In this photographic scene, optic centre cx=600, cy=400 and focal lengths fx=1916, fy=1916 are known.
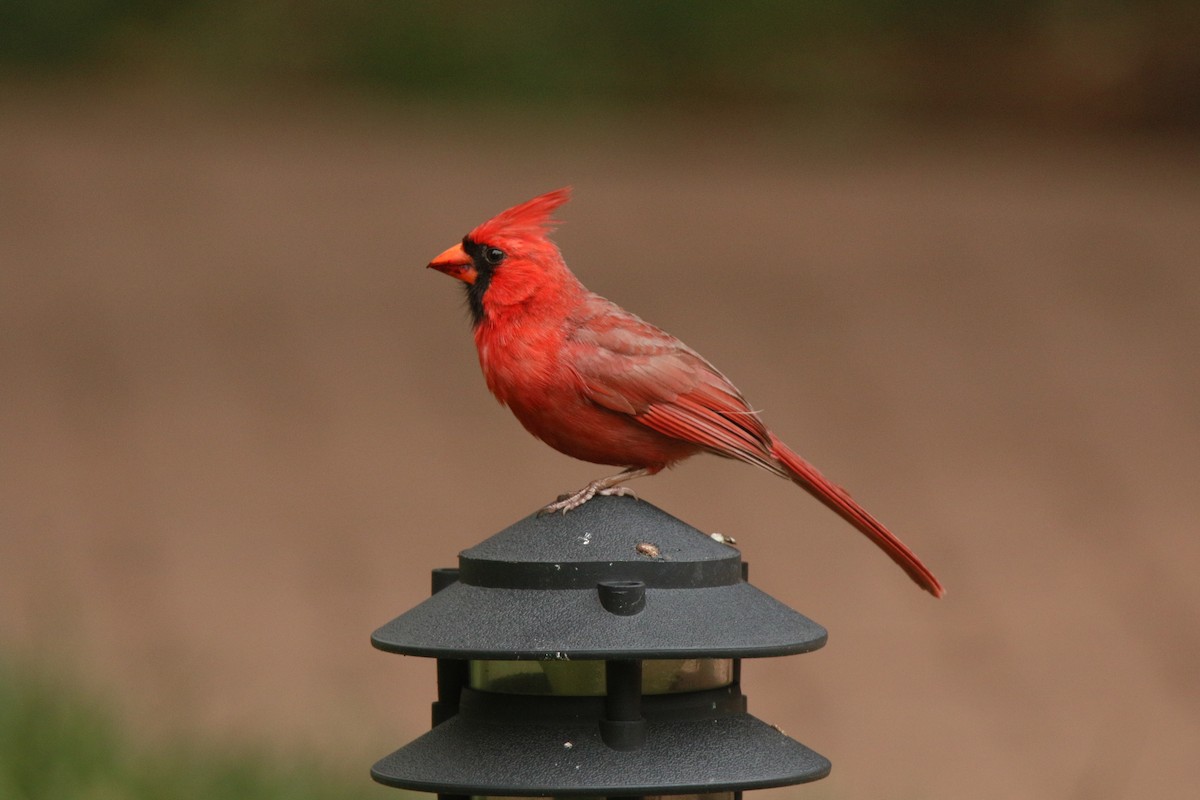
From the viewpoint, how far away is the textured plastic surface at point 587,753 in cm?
188

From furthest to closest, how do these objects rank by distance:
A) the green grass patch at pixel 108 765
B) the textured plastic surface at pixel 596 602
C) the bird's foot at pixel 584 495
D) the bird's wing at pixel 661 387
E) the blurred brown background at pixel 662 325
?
the blurred brown background at pixel 662 325, the green grass patch at pixel 108 765, the bird's wing at pixel 661 387, the bird's foot at pixel 584 495, the textured plastic surface at pixel 596 602

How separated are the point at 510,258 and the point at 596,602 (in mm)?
689

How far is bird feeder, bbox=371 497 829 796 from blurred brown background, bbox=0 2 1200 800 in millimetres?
2275

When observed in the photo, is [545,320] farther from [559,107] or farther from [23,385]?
[559,107]

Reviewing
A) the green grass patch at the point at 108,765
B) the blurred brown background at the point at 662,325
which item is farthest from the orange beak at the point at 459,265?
the blurred brown background at the point at 662,325

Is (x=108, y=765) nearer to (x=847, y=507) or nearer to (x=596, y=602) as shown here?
(x=847, y=507)

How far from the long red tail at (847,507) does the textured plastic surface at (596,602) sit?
18.2 inches

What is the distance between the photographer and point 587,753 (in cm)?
191

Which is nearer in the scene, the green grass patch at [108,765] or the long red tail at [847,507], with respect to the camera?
the long red tail at [847,507]

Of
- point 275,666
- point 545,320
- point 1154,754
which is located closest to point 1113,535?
point 1154,754

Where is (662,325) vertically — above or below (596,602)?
above

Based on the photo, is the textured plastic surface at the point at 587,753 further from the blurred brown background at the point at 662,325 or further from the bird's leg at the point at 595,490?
the blurred brown background at the point at 662,325

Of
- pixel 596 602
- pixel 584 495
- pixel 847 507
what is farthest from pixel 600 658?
pixel 847 507

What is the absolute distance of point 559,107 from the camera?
9141mm
